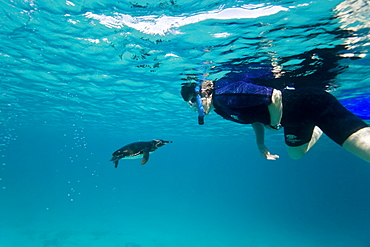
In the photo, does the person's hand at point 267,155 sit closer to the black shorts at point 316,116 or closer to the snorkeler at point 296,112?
the snorkeler at point 296,112

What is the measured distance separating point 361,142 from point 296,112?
1035 millimetres

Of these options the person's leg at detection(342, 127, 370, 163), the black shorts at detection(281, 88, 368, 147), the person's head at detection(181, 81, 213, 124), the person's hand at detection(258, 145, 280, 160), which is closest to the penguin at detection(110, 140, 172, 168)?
the person's head at detection(181, 81, 213, 124)

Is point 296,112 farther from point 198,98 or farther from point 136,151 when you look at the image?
point 136,151

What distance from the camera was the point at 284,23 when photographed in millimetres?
6777

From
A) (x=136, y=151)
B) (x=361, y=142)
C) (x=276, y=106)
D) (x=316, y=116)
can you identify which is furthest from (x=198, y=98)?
(x=361, y=142)

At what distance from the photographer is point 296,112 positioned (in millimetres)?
3672

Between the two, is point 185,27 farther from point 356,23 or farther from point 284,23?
point 356,23

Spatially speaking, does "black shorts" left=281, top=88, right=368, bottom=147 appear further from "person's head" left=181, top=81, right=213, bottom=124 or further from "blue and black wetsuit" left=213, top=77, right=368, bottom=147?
"person's head" left=181, top=81, right=213, bottom=124

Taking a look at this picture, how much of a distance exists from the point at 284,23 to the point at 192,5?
9.33ft

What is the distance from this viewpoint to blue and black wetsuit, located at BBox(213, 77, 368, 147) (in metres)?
3.10

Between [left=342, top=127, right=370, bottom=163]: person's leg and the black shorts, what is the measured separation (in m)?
0.05

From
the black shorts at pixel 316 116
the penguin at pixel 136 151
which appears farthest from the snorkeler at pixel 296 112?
the penguin at pixel 136 151

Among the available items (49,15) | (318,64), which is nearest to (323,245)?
(318,64)

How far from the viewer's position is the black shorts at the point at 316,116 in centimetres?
303
